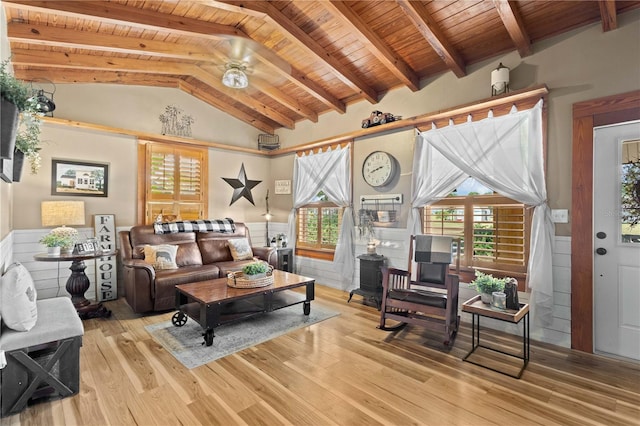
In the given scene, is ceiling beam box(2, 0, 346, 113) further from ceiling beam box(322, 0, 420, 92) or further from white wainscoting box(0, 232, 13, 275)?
white wainscoting box(0, 232, 13, 275)

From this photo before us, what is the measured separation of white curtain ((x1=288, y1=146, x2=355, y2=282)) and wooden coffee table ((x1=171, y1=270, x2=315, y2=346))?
46.3 inches

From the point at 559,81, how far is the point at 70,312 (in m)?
4.75

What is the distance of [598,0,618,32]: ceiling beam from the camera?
2511 mm

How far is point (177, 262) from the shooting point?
14.3 ft

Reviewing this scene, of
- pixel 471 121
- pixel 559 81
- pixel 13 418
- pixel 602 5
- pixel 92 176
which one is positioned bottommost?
pixel 13 418

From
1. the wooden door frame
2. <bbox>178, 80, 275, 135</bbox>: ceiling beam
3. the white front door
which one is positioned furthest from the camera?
<bbox>178, 80, 275, 135</bbox>: ceiling beam

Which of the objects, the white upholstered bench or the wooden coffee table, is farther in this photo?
the wooden coffee table

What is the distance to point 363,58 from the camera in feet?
12.6

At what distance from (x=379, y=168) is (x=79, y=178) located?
4.19 m

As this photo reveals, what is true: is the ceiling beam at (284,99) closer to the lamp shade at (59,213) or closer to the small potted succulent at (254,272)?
the small potted succulent at (254,272)

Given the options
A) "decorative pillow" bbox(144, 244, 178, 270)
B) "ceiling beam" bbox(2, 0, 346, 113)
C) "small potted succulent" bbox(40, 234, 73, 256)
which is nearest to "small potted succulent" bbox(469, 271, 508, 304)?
"ceiling beam" bbox(2, 0, 346, 113)

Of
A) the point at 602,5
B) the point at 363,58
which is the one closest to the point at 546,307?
the point at 602,5

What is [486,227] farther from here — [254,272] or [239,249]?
[239,249]

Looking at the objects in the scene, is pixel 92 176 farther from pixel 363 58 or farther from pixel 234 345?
pixel 363 58
